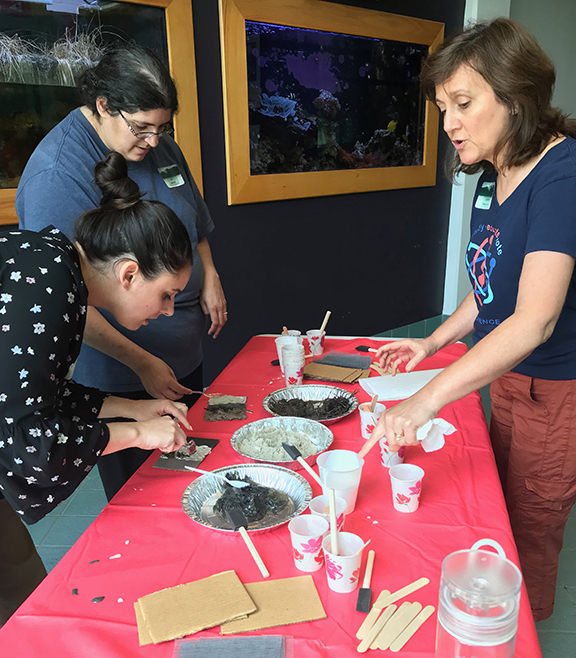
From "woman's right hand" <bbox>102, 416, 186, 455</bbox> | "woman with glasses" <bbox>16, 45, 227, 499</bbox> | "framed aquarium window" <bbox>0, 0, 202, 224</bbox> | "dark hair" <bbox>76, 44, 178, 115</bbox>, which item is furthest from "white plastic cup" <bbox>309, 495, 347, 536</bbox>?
"framed aquarium window" <bbox>0, 0, 202, 224</bbox>

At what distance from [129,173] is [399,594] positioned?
4.78 feet

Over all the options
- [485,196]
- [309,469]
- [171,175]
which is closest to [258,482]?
[309,469]

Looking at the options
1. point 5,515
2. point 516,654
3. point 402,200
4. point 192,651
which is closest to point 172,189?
point 5,515

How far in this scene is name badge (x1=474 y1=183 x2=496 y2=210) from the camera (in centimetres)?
157

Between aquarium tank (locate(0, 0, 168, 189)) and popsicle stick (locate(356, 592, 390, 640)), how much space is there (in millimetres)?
2479

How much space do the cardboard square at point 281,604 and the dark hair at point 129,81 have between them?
1.31 meters

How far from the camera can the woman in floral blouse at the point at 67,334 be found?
1012 millimetres

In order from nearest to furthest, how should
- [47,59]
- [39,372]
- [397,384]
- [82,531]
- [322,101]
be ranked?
[39,372]
[397,384]
[82,531]
[47,59]
[322,101]

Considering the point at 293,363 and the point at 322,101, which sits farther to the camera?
the point at 322,101

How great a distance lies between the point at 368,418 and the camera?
1.45 metres

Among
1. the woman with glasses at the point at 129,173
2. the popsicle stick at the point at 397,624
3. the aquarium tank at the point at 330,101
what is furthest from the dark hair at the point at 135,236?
the aquarium tank at the point at 330,101

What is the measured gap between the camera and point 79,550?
1.09 m

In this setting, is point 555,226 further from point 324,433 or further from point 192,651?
point 192,651

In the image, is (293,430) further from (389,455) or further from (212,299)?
(212,299)
